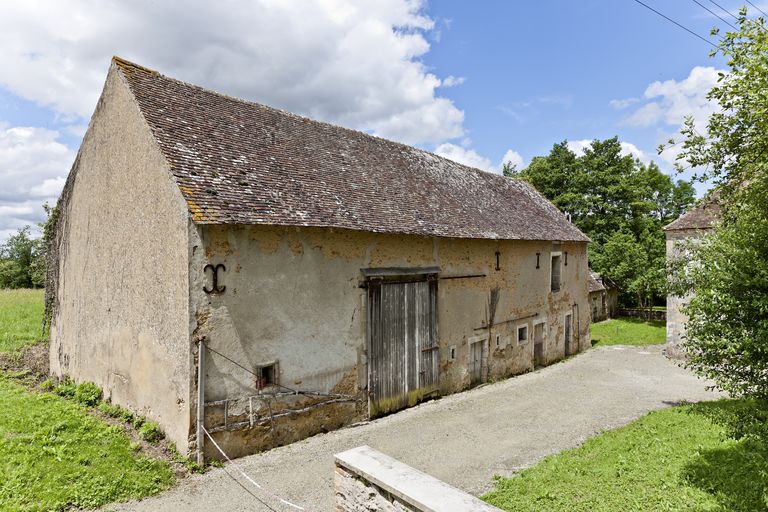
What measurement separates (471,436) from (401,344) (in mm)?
2967

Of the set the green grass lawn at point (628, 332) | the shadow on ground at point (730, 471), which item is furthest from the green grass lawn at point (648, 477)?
the green grass lawn at point (628, 332)

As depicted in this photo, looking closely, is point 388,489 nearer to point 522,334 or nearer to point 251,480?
point 251,480

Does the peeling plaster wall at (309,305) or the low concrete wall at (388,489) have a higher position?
the peeling plaster wall at (309,305)

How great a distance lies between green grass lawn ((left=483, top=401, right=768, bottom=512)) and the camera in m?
6.14

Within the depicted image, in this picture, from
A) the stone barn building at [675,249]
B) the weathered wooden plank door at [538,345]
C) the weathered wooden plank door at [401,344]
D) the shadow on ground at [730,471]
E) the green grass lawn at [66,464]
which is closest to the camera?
the shadow on ground at [730,471]

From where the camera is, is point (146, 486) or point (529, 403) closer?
point (146, 486)

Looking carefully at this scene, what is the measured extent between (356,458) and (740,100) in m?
7.26

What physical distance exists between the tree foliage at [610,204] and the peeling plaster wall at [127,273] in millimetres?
29824

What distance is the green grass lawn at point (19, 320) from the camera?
1611 centimetres

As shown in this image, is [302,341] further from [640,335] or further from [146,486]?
[640,335]

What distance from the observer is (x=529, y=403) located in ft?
40.7

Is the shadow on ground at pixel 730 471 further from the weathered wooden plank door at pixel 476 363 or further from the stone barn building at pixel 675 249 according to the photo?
the stone barn building at pixel 675 249

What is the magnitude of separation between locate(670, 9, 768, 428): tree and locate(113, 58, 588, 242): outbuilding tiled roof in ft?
22.0

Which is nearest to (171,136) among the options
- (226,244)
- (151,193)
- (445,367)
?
(151,193)
